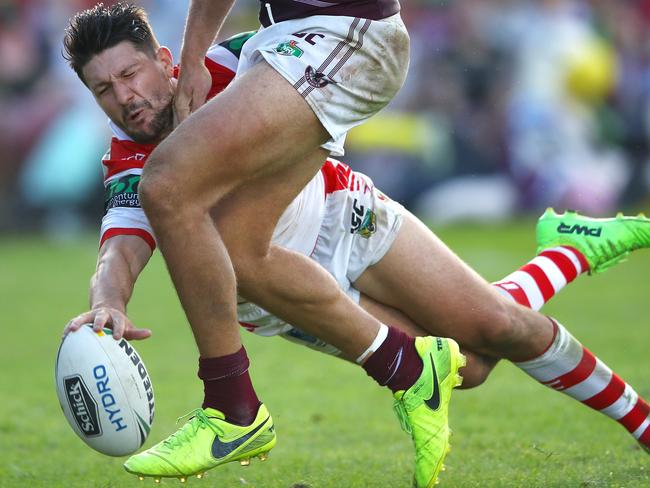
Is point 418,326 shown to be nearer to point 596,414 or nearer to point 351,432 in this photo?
point 351,432

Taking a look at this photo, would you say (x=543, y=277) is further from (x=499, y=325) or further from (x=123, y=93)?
(x=123, y=93)

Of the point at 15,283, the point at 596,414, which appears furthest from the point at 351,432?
the point at 15,283

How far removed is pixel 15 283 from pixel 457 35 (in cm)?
768

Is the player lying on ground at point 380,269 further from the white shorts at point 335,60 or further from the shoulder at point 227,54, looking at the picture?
the white shorts at point 335,60

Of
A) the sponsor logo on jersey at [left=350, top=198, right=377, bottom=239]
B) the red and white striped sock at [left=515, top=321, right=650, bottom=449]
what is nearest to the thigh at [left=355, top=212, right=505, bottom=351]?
the sponsor logo on jersey at [left=350, top=198, right=377, bottom=239]

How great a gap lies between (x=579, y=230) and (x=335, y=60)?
6.12ft

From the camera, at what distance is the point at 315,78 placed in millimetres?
3908

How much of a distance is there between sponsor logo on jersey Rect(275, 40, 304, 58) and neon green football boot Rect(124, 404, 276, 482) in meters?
1.31

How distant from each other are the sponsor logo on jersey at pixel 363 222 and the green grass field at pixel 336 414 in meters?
1.03

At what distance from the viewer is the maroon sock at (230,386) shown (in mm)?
3990

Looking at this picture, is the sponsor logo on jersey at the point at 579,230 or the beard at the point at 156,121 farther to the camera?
the sponsor logo on jersey at the point at 579,230

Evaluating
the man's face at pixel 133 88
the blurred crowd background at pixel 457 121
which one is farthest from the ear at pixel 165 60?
the blurred crowd background at pixel 457 121

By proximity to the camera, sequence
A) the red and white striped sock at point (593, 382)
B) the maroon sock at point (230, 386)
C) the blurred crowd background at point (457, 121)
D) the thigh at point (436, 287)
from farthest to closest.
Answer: the blurred crowd background at point (457, 121)
the red and white striped sock at point (593, 382)
the thigh at point (436, 287)
the maroon sock at point (230, 386)

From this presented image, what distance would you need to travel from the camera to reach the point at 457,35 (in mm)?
16250
